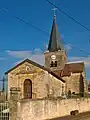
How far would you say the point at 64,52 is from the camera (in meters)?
57.3

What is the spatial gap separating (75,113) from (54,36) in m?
36.4

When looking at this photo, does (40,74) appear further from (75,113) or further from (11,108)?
(11,108)

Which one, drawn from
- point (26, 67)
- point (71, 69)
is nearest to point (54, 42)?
point (71, 69)

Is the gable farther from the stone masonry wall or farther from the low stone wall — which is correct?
the low stone wall

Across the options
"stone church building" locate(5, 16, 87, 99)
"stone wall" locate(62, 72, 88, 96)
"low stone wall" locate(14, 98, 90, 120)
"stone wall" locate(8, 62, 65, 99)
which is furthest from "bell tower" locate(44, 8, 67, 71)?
"low stone wall" locate(14, 98, 90, 120)

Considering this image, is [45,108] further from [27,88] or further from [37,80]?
[27,88]

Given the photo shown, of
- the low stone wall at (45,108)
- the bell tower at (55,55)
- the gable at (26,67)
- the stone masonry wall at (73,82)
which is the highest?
the bell tower at (55,55)

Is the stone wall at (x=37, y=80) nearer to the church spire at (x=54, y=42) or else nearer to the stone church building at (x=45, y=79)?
the stone church building at (x=45, y=79)

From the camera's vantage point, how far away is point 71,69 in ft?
175

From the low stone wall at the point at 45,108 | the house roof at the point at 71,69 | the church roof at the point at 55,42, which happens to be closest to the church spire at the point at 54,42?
the church roof at the point at 55,42

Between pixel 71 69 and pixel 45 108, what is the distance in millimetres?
32923

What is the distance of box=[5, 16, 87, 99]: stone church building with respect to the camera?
4156 cm

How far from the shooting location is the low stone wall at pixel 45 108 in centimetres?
1761

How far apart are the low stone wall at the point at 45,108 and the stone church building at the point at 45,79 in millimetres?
9435
